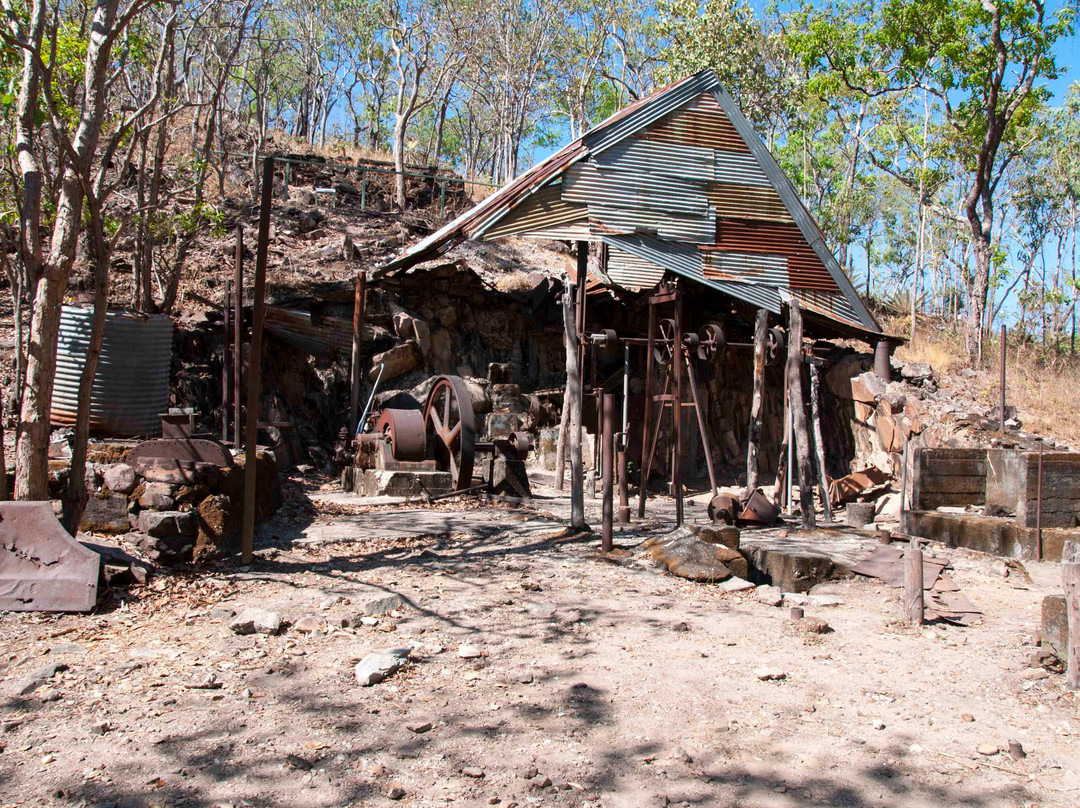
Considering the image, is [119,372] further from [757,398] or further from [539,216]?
[757,398]

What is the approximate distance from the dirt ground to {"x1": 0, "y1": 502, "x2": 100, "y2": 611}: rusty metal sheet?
0.46ft

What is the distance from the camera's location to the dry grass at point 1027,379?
45.8ft

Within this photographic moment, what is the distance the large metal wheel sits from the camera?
34.7 ft

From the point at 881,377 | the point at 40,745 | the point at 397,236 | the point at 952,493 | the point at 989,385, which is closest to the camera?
the point at 40,745

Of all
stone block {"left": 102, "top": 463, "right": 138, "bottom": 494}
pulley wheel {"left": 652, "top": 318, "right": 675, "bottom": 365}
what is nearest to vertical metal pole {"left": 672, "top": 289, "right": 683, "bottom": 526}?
pulley wheel {"left": 652, "top": 318, "right": 675, "bottom": 365}

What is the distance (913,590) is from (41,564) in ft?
17.7

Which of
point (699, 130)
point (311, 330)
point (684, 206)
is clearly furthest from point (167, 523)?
point (311, 330)

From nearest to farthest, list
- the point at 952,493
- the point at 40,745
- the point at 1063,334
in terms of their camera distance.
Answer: the point at 40,745, the point at 952,493, the point at 1063,334

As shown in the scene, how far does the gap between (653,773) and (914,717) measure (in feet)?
4.81

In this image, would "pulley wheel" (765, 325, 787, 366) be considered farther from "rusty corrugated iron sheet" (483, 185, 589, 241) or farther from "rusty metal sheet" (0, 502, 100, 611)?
"rusty metal sheet" (0, 502, 100, 611)

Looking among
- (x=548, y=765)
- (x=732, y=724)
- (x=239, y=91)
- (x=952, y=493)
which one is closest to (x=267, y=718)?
(x=548, y=765)

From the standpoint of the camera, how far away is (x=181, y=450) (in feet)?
22.1

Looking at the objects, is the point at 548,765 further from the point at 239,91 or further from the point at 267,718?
the point at 239,91

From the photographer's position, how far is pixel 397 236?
19.9 meters
